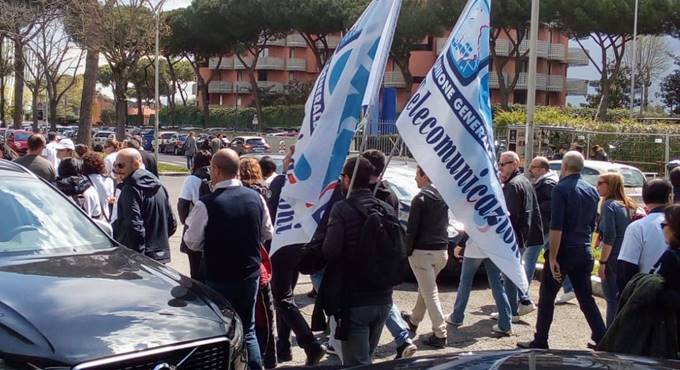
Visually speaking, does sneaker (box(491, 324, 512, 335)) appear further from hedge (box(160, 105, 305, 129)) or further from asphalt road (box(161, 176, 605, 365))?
hedge (box(160, 105, 305, 129))

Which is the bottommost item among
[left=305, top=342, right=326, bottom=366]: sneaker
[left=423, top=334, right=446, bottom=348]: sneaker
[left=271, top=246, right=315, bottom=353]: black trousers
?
[left=423, top=334, right=446, bottom=348]: sneaker

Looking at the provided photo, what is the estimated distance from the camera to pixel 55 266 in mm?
4414

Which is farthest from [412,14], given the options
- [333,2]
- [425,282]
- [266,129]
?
[425,282]

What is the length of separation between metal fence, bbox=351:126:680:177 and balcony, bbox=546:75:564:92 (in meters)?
39.7

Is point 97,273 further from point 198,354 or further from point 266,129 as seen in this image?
point 266,129

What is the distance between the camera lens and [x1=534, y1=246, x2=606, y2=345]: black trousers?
6.92 metres

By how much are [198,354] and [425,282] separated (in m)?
3.57

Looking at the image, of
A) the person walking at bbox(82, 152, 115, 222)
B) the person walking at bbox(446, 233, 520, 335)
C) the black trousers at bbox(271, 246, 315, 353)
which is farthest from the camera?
the person walking at bbox(82, 152, 115, 222)

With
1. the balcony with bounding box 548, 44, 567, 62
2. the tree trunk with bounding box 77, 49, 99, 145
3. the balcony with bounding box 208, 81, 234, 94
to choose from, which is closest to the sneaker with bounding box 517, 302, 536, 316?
the tree trunk with bounding box 77, 49, 99, 145

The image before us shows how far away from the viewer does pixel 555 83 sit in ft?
216

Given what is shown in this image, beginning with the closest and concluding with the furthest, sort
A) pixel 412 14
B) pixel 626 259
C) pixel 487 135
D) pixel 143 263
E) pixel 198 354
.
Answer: pixel 198 354, pixel 143 263, pixel 626 259, pixel 487 135, pixel 412 14

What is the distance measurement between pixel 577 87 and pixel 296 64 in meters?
26.0

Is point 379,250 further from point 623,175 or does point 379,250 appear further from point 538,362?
point 623,175

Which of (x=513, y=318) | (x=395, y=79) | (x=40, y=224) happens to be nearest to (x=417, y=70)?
(x=395, y=79)
